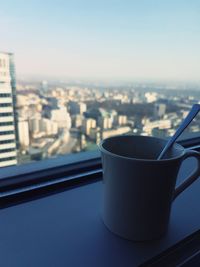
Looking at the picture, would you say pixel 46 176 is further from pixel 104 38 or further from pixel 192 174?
pixel 104 38

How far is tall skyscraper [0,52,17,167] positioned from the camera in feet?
1.54

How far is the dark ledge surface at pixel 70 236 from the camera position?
0.94 ft

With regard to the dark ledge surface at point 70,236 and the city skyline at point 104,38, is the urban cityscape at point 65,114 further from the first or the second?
the dark ledge surface at point 70,236

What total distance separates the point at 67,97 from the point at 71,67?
0.10 m

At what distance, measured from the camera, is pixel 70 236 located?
1.06 feet

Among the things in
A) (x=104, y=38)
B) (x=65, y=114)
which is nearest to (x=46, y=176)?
(x=65, y=114)

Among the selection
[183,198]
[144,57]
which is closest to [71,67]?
[144,57]

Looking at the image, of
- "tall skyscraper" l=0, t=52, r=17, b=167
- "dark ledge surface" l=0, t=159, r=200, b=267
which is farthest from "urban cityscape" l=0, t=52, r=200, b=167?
"dark ledge surface" l=0, t=159, r=200, b=267

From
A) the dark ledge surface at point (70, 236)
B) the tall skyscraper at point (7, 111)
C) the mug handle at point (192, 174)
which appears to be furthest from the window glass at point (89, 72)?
the mug handle at point (192, 174)

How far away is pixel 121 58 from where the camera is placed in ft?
2.11

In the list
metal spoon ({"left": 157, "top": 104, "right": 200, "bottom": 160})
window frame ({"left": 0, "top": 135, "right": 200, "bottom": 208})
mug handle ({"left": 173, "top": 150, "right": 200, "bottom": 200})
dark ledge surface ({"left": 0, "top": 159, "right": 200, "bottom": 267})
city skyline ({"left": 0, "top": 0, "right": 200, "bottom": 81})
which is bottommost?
dark ledge surface ({"left": 0, "top": 159, "right": 200, "bottom": 267})

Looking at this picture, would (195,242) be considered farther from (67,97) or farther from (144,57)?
(144,57)

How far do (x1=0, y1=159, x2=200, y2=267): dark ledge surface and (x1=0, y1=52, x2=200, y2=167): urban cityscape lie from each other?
15 cm

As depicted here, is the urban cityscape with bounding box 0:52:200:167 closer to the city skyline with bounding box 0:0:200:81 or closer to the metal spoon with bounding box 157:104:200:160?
the city skyline with bounding box 0:0:200:81
